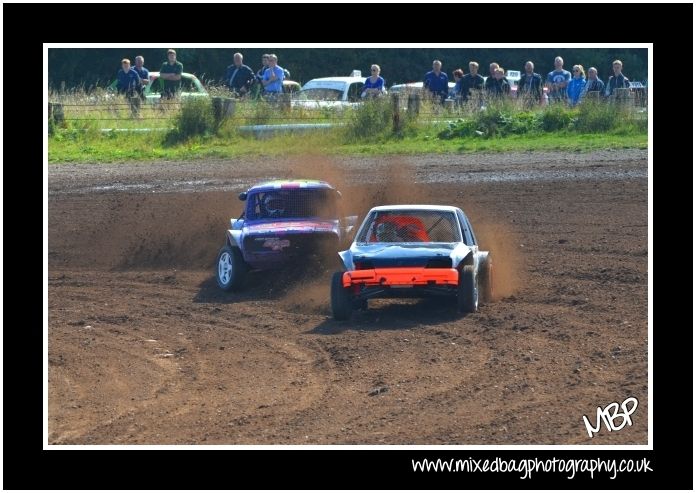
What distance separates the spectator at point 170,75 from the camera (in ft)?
93.1

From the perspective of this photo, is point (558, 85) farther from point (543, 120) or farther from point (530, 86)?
point (543, 120)

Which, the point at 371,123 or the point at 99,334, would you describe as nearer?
the point at 99,334

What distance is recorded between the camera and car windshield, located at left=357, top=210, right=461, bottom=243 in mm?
14383

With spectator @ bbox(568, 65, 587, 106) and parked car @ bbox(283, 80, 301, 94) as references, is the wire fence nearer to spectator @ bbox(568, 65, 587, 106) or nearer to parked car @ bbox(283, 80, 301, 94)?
spectator @ bbox(568, 65, 587, 106)

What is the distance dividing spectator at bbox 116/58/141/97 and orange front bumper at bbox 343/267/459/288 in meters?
17.0

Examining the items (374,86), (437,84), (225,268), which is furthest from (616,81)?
(225,268)

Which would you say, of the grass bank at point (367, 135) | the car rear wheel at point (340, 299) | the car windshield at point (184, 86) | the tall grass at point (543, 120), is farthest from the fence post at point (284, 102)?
the car rear wheel at point (340, 299)

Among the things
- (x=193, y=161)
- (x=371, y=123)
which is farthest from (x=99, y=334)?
(x=371, y=123)

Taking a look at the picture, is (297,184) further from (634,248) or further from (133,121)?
(133,121)

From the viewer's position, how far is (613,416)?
9.34 metres

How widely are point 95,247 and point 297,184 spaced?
409cm

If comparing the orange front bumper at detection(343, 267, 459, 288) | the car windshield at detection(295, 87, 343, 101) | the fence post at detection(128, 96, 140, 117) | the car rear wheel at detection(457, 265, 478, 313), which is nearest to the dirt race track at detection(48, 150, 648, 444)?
the car rear wheel at detection(457, 265, 478, 313)

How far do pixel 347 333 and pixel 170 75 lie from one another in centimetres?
1687

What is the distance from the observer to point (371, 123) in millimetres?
27750
